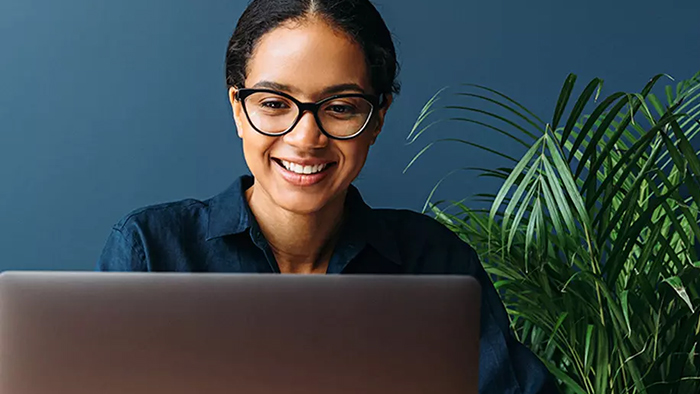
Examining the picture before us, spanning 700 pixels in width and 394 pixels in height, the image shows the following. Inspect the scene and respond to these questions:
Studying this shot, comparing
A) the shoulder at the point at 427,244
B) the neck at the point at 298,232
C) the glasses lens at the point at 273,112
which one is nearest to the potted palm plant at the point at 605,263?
the shoulder at the point at 427,244

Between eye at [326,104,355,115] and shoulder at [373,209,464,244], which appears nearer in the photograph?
eye at [326,104,355,115]

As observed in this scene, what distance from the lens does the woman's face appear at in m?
1.25

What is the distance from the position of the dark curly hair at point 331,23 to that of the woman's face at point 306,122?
2 centimetres

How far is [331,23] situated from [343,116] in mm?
149

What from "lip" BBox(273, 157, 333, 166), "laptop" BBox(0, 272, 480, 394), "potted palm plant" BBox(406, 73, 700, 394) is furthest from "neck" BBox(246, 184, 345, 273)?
"laptop" BBox(0, 272, 480, 394)

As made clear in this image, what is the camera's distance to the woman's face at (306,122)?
125cm

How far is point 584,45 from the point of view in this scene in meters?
2.07

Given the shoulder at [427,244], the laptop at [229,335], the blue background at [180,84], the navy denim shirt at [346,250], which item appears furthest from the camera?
the blue background at [180,84]

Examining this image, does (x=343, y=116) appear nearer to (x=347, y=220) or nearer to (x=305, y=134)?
(x=305, y=134)

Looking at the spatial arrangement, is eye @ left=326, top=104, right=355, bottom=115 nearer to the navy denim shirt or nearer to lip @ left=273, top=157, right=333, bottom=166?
lip @ left=273, top=157, right=333, bottom=166

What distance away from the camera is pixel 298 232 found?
53.6 inches

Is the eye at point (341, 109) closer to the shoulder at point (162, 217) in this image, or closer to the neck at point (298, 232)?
the neck at point (298, 232)

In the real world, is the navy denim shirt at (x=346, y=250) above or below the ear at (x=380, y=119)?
below

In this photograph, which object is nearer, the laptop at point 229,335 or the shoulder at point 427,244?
the laptop at point 229,335
